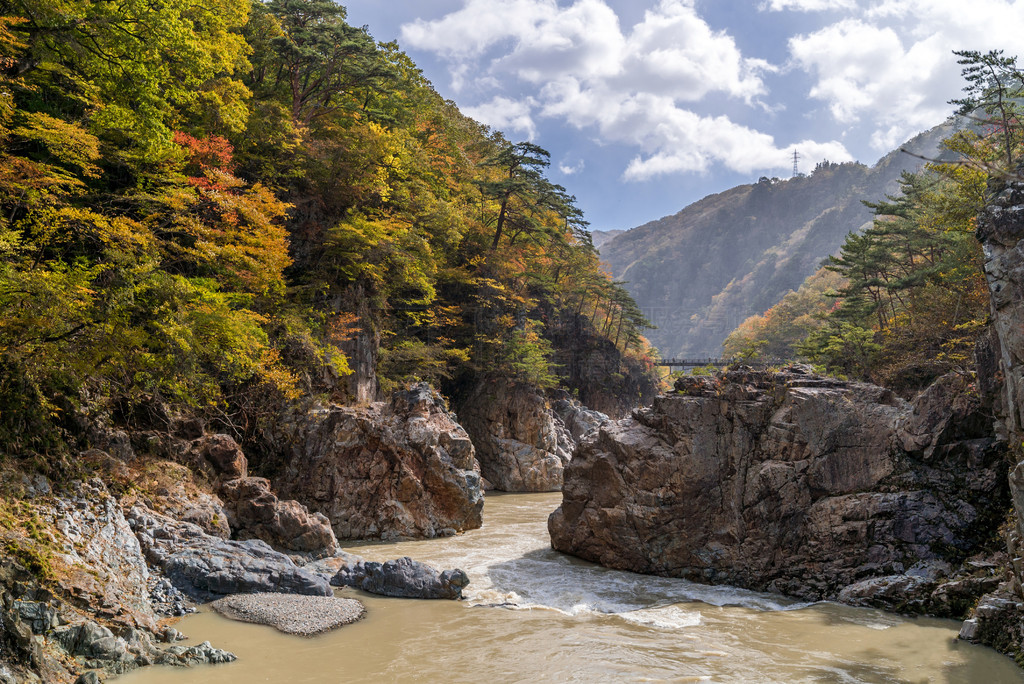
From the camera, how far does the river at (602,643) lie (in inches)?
276

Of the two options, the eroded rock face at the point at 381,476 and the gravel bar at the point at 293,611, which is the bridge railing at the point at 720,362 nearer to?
the eroded rock face at the point at 381,476

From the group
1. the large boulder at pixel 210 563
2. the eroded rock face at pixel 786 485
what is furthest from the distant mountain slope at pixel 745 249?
Answer: the large boulder at pixel 210 563

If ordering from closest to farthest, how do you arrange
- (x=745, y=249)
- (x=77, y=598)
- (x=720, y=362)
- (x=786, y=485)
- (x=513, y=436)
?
(x=77, y=598)
(x=786, y=485)
(x=513, y=436)
(x=720, y=362)
(x=745, y=249)

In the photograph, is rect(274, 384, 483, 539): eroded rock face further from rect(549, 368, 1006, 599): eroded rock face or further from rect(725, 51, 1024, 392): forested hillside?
rect(725, 51, 1024, 392): forested hillside

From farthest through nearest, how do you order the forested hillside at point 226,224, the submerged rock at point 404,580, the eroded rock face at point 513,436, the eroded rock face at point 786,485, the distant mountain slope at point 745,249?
the distant mountain slope at point 745,249, the eroded rock face at point 513,436, the submerged rock at point 404,580, the eroded rock face at point 786,485, the forested hillside at point 226,224

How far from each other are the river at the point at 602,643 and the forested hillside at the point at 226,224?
526 centimetres

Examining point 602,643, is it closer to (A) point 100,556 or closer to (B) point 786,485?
(B) point 786,485

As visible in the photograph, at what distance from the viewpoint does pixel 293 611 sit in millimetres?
8758

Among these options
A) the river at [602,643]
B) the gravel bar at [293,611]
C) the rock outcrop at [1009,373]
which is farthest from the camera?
the gravel bar at [293,611]

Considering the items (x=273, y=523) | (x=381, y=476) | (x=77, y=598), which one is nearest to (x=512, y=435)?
(x=381, y=476)

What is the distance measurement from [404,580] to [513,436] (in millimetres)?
18998

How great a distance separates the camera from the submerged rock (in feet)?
33.8

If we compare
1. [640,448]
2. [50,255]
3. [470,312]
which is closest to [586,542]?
[640,448]

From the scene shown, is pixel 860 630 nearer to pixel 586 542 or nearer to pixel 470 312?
pixel 586 542
